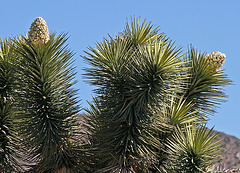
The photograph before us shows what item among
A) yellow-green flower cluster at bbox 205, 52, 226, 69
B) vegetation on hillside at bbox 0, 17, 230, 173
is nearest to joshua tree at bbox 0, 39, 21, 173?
vegetation on hillside at bbox 0, 17, 230, 173

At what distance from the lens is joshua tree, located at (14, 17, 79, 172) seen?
6027mm

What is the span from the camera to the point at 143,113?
621cm

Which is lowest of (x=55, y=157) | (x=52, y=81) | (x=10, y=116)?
(x=55, y=157)

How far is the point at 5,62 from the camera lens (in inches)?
268

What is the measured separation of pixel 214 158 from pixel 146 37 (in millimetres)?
2249

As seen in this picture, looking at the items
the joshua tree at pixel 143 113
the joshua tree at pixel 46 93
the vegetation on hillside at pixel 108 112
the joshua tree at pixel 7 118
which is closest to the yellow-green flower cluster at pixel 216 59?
the joshua tree at pixel 143 113

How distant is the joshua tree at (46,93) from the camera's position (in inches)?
237

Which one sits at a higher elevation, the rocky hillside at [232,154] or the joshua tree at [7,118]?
the rocky hillside at [232,154]

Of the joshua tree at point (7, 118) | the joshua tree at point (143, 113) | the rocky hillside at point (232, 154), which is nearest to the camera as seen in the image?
the joshua tree at point (143, 113)

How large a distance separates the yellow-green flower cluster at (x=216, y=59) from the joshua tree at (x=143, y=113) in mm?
88

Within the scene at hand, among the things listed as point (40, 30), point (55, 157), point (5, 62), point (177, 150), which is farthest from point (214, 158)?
point (5, 62)

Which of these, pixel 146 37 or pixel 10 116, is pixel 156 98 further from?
pixel 10 116

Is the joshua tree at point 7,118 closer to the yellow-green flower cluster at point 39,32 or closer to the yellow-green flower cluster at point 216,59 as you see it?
the yellow-green flower cluster at point 39,32

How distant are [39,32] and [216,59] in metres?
2.93
